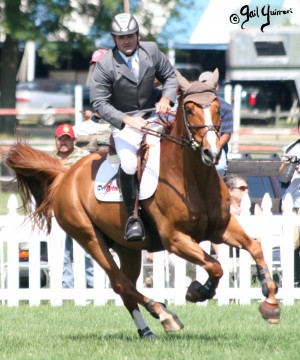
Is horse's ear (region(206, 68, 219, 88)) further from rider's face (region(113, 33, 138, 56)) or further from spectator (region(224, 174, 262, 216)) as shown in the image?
spectator (region(224, 174, 262, 216))

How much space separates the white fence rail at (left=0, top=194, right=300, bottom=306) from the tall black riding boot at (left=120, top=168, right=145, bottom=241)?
316cm

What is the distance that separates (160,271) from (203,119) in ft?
14.3

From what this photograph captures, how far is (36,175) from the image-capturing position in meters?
11.1

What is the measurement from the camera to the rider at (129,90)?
9.55m

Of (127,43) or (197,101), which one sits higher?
(127,43)

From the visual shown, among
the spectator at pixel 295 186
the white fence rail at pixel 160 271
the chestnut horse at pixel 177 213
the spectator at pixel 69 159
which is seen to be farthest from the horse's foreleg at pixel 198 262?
the spectator at pixel 295 186

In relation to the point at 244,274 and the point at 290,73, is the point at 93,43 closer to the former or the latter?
the point at 290,73

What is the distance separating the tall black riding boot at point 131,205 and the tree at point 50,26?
18.6 metres

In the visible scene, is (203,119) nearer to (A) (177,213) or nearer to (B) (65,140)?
(A) (177,213)

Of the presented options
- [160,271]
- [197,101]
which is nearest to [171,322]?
[197,101]

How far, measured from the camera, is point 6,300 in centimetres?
1351

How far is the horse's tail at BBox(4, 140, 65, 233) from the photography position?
1102cm

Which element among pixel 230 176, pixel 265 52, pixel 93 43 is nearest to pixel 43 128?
pixel 93 43

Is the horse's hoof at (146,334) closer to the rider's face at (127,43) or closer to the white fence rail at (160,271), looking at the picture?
the rider's face at (127,43)
